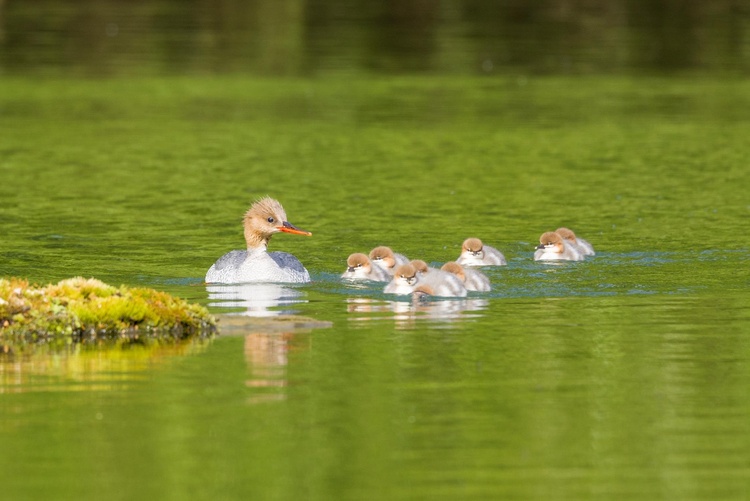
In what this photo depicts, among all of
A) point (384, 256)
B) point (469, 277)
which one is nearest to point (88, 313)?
point (469, 277)

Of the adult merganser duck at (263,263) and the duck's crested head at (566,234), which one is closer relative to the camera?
the adult merganser duck at (263,263)

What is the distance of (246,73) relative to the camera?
4306cm

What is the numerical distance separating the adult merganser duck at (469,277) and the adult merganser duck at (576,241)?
228 cm

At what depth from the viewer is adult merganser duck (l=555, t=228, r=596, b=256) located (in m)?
18.9

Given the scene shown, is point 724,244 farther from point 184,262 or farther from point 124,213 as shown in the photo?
point 124,213

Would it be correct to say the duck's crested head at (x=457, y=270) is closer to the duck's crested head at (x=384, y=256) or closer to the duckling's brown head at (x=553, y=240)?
the duck's crested head at (x=384, y=256)

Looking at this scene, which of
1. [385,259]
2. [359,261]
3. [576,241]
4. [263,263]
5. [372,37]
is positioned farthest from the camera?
[372,37]

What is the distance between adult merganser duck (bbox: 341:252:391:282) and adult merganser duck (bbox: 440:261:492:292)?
3.34ft

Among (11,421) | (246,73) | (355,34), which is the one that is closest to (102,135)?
(246,73)

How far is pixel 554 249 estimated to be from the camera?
728 inches

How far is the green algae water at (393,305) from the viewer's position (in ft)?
33.1

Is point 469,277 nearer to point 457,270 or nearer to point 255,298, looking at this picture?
point 457,270

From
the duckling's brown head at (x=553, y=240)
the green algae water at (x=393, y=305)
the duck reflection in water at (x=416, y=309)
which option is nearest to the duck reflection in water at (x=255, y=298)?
the green algae water at (x=393, y=305)

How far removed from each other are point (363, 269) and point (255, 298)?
4.56ft
